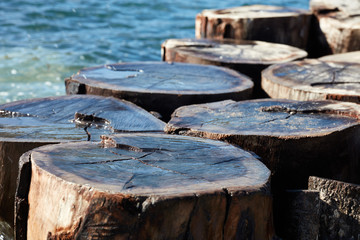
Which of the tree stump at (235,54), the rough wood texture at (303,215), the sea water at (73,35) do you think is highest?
the tree stump at (235,54)

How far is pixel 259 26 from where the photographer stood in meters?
4.71

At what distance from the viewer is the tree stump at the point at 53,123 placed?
2293 millimetres

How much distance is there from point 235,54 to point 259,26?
733 mm

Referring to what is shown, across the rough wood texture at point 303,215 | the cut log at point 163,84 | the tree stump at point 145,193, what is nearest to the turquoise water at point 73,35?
the cut log at point 163,84

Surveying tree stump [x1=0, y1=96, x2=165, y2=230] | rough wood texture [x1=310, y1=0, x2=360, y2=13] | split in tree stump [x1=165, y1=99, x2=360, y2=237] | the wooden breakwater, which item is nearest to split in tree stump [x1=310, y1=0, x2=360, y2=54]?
rough wood texture [x1=310, y1=0, x2=360, y2=13]

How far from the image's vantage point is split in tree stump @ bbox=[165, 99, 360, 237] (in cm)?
225

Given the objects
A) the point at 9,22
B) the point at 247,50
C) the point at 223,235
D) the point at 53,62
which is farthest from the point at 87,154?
the point at 9,22

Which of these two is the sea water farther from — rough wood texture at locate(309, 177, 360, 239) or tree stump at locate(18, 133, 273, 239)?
rough wood texture at locate(309, 177, 360, 239)

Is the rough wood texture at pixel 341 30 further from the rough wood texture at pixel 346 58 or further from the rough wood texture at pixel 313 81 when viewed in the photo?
the rough wood texture at pixel 313 81

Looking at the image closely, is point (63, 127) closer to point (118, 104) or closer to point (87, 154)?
point (118, 104)

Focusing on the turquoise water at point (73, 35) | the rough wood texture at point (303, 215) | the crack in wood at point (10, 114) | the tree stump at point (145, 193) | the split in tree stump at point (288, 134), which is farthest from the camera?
the turquoise water at point (73, 35)

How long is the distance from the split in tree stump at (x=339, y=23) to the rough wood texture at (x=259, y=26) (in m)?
0.15

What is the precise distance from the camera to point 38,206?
→ 1.85 meters

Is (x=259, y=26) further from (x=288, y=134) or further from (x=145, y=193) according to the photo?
(x=145, y=193)
